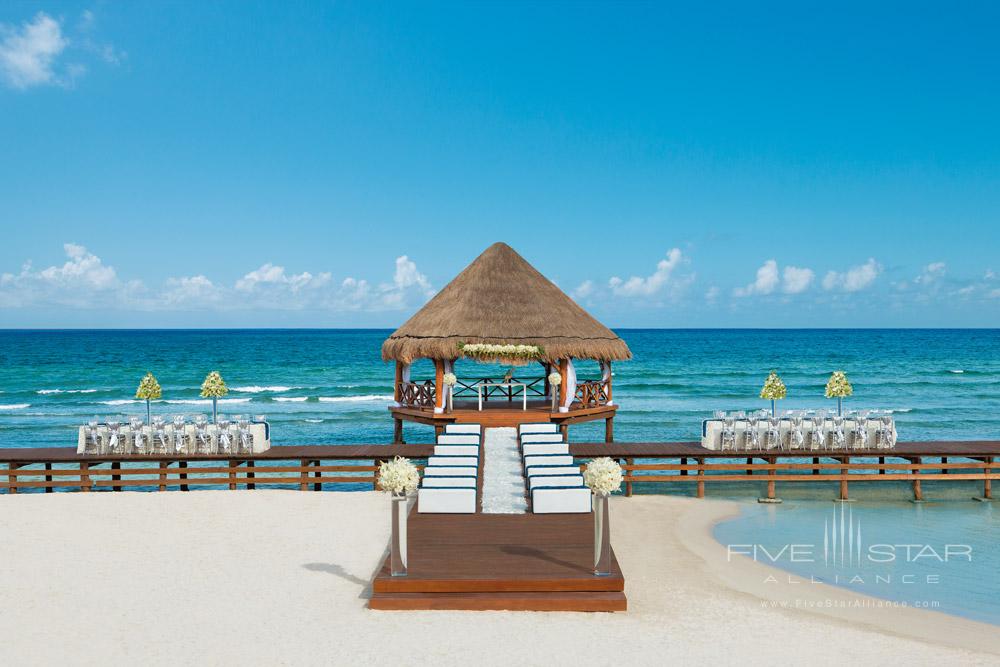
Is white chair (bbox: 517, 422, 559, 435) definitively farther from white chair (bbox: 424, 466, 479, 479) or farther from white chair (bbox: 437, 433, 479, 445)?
white chair (bbox: 424, 466, 479, 479)

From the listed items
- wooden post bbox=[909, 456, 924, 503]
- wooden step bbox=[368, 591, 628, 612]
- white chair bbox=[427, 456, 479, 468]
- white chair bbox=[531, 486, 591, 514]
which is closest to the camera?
wooden step bbox=[368, 591, 628, 612]

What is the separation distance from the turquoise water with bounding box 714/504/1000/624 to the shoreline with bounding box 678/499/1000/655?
8.8 inches

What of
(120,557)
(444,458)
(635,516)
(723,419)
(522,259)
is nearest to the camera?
(120,557)

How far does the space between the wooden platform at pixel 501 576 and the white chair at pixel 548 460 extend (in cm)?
250

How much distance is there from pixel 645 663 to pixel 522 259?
52.0ft

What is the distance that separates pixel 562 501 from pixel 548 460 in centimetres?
192

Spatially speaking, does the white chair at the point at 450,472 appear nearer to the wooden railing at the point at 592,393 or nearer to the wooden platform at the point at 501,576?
the wooden platform at the point at 501,576

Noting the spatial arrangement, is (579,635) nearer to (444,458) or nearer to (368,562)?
(368,562)

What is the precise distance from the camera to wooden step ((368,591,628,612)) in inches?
333

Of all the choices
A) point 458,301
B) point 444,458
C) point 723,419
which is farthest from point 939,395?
point 444,458

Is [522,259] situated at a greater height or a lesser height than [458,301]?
greater

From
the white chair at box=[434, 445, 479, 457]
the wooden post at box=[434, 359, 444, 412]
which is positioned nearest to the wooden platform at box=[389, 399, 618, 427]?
the wooden post at box=[434, 359, 444, 412]

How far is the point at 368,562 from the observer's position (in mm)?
11047

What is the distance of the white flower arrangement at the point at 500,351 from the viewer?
18.5 meters
